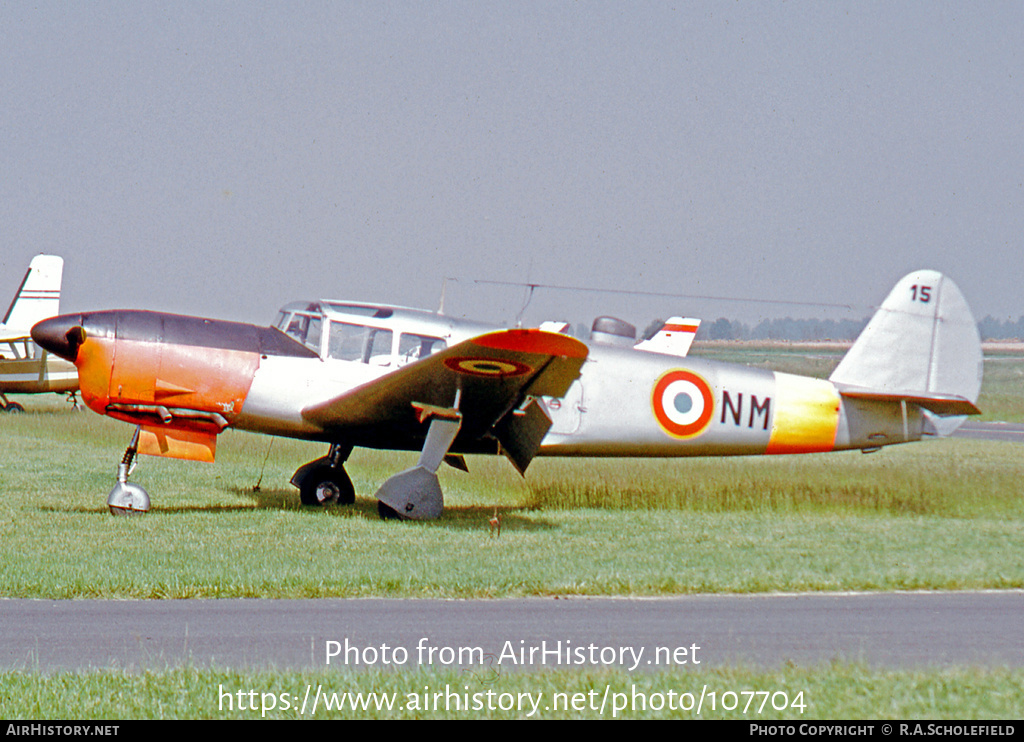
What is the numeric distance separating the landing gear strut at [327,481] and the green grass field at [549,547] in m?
0.42

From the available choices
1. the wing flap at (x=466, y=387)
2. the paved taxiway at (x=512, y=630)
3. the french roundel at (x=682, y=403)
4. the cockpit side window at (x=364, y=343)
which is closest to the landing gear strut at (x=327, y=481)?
the wing flap at (x=466, y=387)

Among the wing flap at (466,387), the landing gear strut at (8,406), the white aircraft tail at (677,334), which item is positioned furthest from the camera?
the landing gear strut at (8,406)

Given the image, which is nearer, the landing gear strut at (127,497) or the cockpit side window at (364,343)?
the landing gear strut at (127,497)

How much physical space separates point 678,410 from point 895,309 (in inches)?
135

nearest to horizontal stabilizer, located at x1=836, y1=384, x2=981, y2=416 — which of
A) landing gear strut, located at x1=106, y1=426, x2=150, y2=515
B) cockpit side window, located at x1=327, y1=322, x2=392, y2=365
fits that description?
cockpit side window, located at x1=327, y1=322, x2=392, y2=365

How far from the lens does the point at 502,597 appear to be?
795 centimetres

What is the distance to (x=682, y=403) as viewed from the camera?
13375 millimetres

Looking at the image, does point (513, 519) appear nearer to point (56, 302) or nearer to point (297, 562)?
point (297, 562)

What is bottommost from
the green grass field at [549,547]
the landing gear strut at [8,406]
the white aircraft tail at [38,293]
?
the landing gear strut at [8,406]

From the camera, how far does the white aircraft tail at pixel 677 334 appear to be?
2219 centimetres

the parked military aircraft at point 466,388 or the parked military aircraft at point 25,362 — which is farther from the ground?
the parked military aircraft at point 466,388

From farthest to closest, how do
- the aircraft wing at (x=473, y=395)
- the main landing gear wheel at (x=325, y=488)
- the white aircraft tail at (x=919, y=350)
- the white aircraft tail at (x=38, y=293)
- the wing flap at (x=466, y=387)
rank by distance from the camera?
the white aircraft tail at (x=38, y=293) < the white aircraft tail at (x=919, y=350) < the main landing gear wheel at (x=325, y=488) < the aircraft wing at (x=473, y=395) < the wing flap at (x=466, y=387)

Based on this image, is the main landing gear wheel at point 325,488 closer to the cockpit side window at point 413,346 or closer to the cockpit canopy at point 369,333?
the cockpit canopy at point 369,333

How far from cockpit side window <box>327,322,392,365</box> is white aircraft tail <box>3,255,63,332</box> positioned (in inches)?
1203
